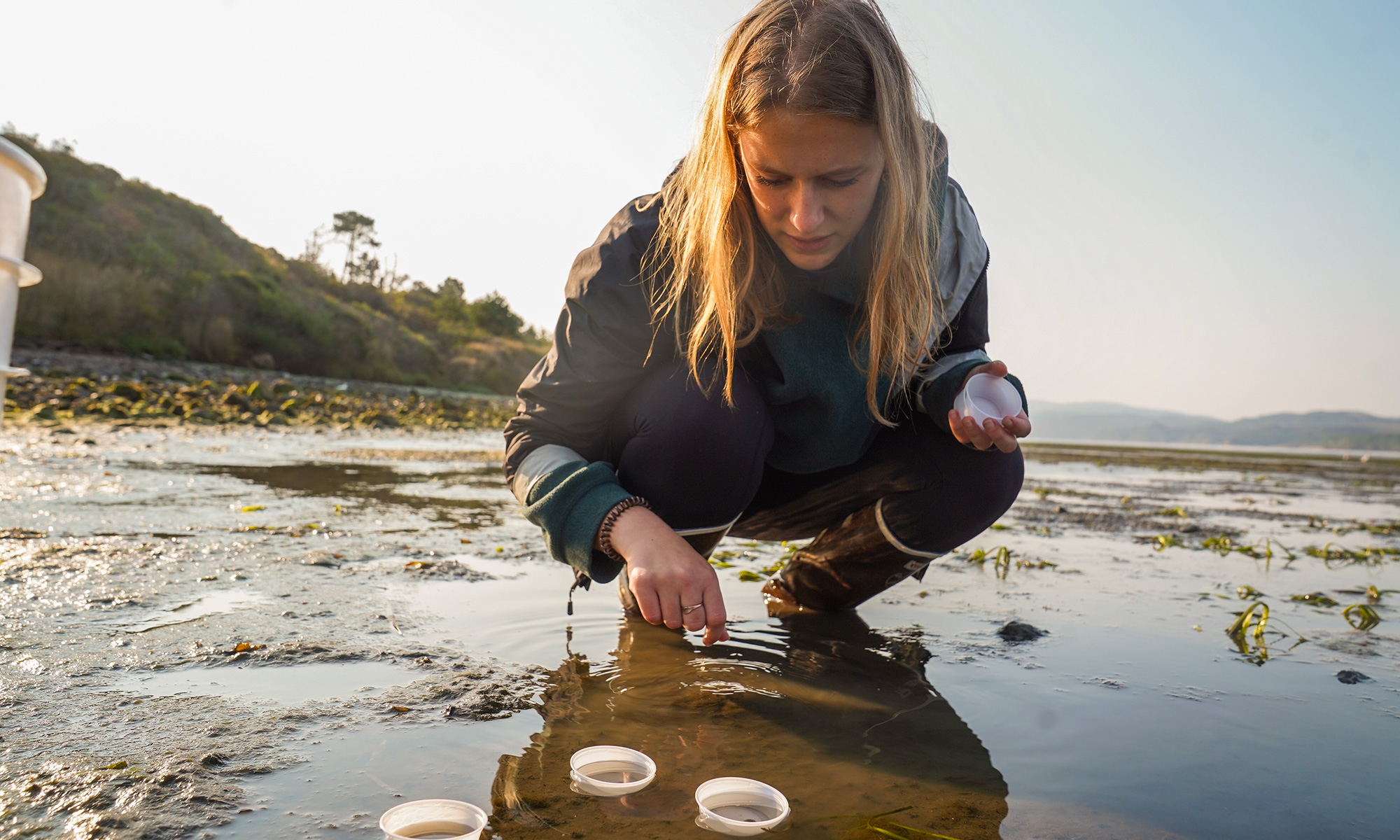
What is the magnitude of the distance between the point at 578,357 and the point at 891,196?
35.6 inches

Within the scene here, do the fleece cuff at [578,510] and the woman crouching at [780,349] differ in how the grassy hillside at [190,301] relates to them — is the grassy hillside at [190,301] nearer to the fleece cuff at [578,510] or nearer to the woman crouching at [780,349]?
the woman crouching at [780,349]

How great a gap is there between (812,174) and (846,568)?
1.30m

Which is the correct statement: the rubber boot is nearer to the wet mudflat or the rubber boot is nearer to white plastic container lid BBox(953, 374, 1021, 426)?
the wet mudflat

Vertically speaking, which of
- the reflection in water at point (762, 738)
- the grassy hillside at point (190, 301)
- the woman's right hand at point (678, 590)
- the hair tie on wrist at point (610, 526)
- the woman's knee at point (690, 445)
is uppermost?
the grassy hillside at point (190, 301)

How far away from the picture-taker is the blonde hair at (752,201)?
1.86 metres

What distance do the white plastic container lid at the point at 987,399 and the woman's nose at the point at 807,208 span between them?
60 cm

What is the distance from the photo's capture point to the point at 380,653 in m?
1.91

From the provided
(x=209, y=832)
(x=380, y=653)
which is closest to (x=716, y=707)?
(x=380, y=653)

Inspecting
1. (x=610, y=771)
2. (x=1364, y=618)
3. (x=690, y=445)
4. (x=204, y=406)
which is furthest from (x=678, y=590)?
(x=204, y=406)

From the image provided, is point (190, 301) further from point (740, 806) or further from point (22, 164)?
point (740, 806)

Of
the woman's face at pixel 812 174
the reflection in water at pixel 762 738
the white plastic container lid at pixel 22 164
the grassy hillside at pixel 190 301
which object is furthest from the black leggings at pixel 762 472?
the grassy hillside at pixel 190 301

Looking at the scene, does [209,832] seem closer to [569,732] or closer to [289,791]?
[289,791]

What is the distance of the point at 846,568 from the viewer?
2.61 metres

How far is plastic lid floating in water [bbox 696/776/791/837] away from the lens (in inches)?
47.1
